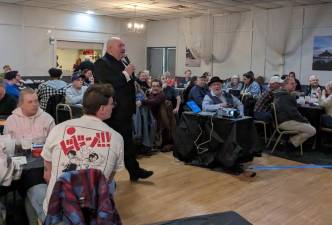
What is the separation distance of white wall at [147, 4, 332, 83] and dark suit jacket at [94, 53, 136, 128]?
6.83 metres

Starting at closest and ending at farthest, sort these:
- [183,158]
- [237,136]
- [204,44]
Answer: [237,136]
[183,158]
[204,44]

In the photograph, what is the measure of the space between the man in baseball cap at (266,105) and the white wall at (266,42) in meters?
3.48

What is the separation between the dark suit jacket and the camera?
364cm

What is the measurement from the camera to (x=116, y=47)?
3643mm

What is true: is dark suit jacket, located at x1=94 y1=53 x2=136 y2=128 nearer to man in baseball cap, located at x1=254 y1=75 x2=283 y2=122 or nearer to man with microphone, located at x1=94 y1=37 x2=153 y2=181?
man with microphone, located at x1=94 y1=37 x2=153 y2=181

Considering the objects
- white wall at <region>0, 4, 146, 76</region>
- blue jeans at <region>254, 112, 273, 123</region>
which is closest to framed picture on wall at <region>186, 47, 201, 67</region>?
white wall at <region>0, 4, 146, 76</region>

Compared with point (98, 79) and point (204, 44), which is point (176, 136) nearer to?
point (98, 79)

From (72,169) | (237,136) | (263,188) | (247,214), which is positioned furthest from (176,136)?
(72,169)

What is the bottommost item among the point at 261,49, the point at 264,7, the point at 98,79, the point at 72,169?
the point at 72,169

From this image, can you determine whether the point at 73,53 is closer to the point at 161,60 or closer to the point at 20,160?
the point at 161,60

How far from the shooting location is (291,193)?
12.7ft

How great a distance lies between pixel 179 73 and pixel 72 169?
10.6 metres

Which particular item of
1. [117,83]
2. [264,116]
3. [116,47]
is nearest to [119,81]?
[117,83]

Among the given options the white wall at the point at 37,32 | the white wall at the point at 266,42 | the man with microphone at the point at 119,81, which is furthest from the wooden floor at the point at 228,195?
the white wall at the point at 37,32
